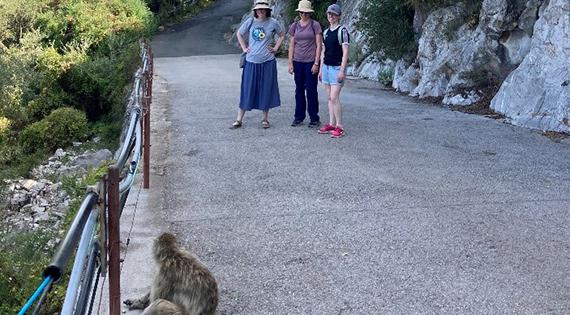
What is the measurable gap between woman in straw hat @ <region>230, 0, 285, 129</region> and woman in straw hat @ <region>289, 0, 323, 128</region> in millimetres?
244

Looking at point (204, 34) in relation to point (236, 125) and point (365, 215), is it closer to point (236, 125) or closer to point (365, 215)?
point (236, 125)

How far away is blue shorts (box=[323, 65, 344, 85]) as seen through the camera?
30.1 ft

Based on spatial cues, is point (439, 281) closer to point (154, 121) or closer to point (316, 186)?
point (316, 186)

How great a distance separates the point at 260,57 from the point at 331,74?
1093mm

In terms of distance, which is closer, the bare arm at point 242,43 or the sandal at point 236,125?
the bare arm at point 242,43

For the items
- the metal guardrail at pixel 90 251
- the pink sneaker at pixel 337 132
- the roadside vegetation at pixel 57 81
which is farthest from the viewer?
the roadside vegetation at pixel 57 81

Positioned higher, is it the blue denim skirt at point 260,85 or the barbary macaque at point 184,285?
the blue denim skirt at point 260,85

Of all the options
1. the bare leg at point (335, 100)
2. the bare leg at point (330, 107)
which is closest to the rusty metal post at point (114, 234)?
the bare leg at point (335, 100)

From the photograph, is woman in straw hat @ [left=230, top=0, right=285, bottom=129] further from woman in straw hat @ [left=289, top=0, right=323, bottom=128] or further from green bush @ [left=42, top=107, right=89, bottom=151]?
green bush @ [left=42, top=107, right=89, bottom=151]

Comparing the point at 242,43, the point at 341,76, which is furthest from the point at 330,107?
the point at 242,43

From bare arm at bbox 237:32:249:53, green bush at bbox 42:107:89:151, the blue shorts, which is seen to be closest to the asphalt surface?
the blue shorts

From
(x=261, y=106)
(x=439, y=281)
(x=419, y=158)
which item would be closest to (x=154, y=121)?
(x=261, y=106)

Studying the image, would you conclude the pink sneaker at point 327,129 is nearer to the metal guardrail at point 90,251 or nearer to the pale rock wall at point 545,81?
the pale rock wall at point 545,81

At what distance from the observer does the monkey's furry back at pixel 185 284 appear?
3984mm
